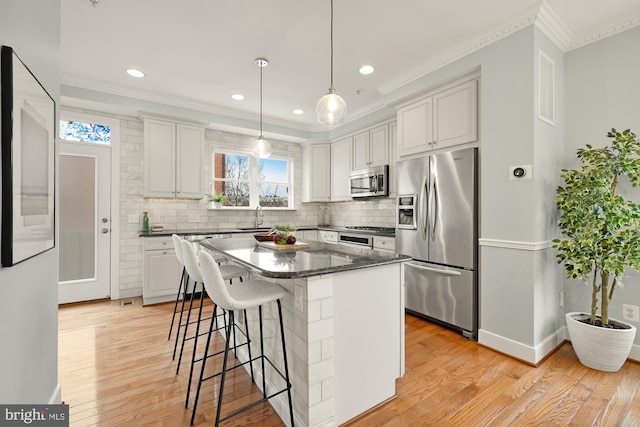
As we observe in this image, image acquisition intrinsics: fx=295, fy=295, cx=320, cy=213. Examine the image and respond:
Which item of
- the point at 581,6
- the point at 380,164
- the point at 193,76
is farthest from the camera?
the point at 380,164

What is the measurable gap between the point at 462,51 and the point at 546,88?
2.61ft

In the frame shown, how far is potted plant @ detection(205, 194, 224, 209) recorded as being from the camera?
465 cm

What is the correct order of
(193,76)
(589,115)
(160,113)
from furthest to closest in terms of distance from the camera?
(160,113)
(193,76)
(589,115)

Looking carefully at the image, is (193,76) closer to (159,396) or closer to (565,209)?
(159,396)

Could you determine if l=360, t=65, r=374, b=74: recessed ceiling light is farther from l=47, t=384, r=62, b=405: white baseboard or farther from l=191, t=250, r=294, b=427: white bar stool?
l=47, t=384, r=62, b=405: white baseboard

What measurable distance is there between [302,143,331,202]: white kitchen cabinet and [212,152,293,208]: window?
1.44 feet

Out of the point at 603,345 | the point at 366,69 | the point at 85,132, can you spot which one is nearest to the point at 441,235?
the point at 603,345

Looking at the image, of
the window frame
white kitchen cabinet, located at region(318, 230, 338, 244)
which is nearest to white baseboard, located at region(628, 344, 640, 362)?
white kitchen cabinet, located at region(318, 230, 338, 244)

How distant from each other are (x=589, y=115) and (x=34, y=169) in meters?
3.94

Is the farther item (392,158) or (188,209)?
(188,209)

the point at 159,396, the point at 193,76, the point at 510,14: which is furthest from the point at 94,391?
the point at 510,14

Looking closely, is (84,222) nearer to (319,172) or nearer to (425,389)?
(319,172)

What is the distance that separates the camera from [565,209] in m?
2.42

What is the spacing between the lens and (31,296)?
1.34 meters
